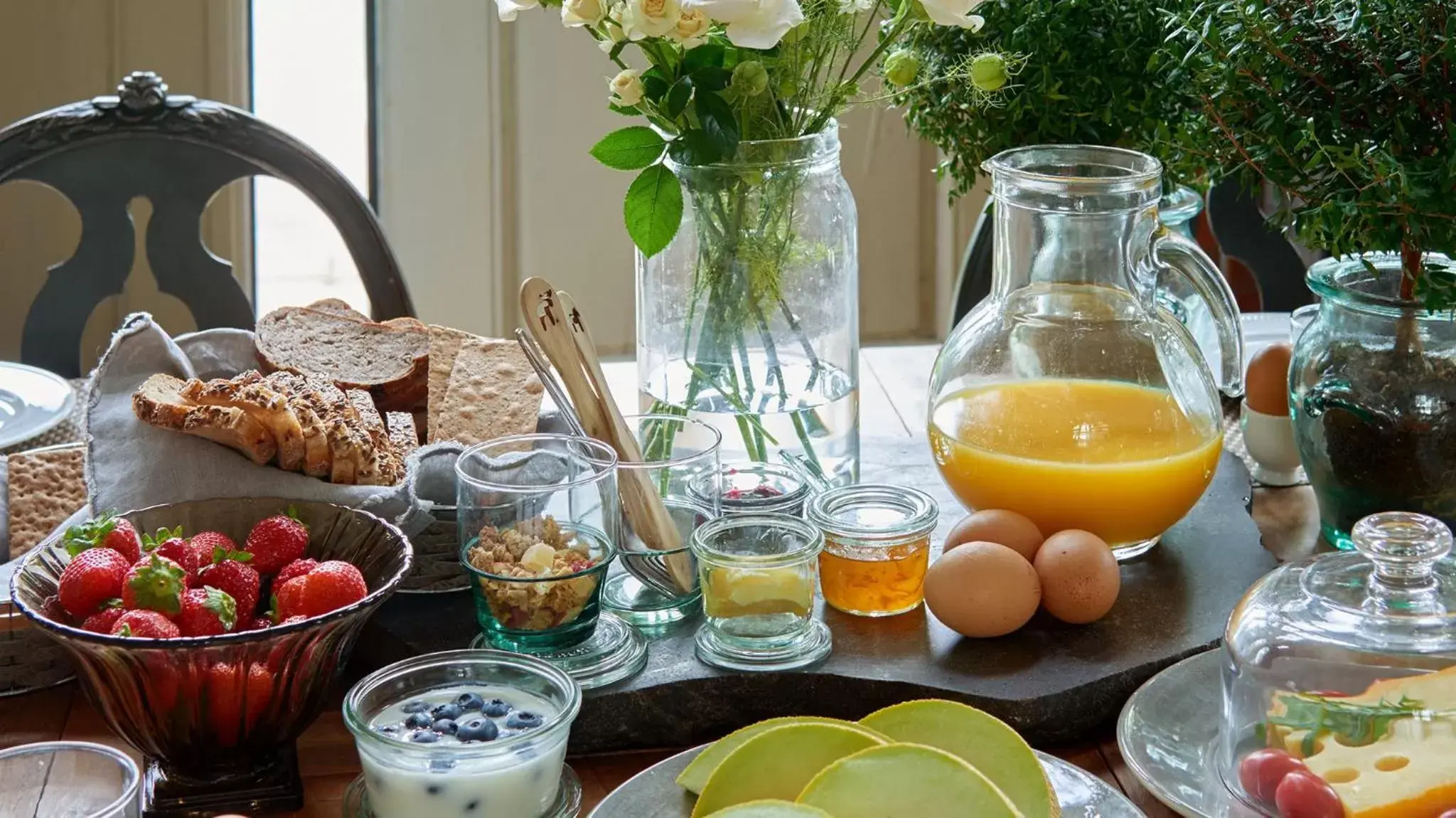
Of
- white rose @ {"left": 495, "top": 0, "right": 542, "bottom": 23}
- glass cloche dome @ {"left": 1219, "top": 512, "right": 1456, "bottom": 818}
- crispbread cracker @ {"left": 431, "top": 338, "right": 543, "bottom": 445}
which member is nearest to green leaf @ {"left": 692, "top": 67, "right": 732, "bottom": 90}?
white rose @ {"left": 495, "top": 0, "right": 542, "bottom": 23}

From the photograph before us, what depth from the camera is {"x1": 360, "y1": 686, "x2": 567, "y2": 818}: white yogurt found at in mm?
813

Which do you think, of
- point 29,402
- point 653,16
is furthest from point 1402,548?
point 29,402

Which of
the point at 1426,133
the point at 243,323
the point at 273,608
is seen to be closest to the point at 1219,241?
the point at 1426,133

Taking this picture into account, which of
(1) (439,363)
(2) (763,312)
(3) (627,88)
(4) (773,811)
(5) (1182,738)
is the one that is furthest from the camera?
(1) (439,363)

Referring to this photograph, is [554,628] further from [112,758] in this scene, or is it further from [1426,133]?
[1426,133]

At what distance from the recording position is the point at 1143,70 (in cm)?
125

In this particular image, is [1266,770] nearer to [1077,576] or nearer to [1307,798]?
[1307,798]

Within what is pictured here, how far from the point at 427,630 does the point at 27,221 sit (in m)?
1.80

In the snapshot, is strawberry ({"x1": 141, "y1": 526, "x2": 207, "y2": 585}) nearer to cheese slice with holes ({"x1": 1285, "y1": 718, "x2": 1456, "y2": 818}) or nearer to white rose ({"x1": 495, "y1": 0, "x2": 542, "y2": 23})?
white rose ({"x1": 495, "y1": 0, "x2": 542, "y2": 23})

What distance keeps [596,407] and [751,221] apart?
0.60 ft

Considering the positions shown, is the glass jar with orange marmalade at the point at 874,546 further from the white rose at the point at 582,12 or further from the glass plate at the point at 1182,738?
the white rose at the point at 582,12

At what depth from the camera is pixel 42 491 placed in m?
1.19

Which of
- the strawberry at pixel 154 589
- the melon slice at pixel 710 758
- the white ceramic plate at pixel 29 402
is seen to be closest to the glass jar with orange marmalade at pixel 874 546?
the melon slice at pixel 710 758

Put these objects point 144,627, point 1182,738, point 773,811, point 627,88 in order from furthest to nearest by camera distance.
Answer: point 627,88 < point 1182,738 < point 144,627 < point 773,811
